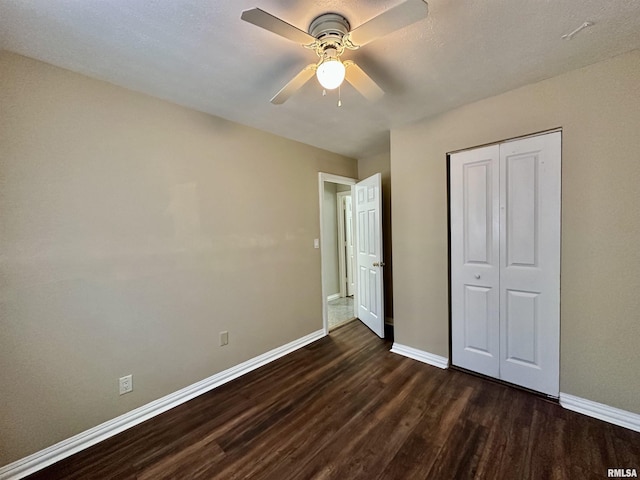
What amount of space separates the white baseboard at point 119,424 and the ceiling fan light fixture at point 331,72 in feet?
8.16

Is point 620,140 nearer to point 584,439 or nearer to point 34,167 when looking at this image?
point 584,439

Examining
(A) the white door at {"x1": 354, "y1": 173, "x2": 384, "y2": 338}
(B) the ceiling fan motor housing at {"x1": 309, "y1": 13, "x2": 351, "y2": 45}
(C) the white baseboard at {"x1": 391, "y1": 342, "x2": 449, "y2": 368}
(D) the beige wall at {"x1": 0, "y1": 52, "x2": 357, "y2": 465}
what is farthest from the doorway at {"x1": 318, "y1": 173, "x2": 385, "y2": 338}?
(B) the ceiling fan motor housing at {"x1": 309, "y1": 13, "x2": 351, "y2": 45}

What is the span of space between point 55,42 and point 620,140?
3401 mm

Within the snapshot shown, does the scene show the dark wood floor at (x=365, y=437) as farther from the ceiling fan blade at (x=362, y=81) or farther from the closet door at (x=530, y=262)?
the ceiling fan blade at (x=362, y=81)

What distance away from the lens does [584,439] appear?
1.65 metres

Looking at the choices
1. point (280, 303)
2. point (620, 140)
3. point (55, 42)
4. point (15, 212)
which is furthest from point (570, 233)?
point (15, 212)

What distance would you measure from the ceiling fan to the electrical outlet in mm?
2287

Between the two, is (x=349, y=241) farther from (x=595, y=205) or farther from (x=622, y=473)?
(x=622, y=473)

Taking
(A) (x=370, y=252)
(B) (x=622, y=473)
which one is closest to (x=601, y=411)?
(B) (x=622, y=473)

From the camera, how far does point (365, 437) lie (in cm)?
174

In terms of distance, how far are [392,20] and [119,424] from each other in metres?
2.89

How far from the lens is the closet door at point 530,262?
6.48 ft

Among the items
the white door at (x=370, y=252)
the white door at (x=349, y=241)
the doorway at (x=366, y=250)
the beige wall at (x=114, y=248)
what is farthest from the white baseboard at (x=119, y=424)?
the white door at (x=349, y=241)

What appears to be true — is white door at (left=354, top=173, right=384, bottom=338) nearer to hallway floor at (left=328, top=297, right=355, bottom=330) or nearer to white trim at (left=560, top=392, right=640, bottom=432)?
hallway floor at (left=328, top=297, right=355, bottom=330)
